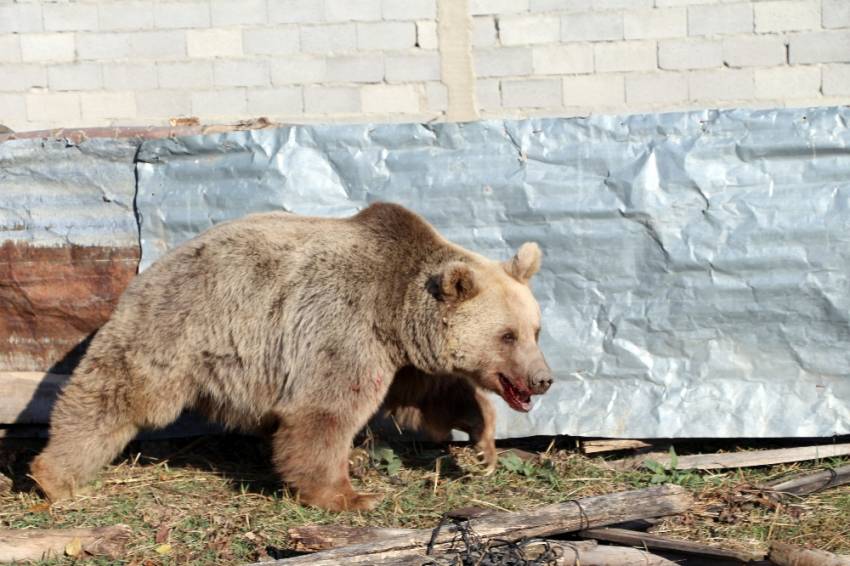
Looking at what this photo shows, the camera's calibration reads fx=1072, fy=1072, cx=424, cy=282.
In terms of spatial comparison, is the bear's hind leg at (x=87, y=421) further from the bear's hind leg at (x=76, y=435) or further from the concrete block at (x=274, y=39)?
the concrete block at (x=274, y=39)

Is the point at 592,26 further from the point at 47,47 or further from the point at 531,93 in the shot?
the point at 47,47

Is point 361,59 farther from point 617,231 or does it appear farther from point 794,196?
point 794,196

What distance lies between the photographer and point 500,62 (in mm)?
9617

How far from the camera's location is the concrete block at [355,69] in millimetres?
9617

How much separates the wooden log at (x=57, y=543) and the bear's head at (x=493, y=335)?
6.63 feet

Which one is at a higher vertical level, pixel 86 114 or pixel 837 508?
pixel 86 114

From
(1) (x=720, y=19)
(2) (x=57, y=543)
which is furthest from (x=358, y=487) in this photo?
(1) (x=720, y=19)

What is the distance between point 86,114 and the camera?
32.2ft

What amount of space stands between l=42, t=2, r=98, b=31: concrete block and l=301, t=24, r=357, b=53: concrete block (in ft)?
6.39

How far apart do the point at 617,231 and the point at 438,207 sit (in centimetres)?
114

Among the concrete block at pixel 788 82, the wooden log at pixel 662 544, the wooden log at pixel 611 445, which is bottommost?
the wooden log at pixel 662 544

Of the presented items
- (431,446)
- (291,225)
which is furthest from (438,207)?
(431,446)

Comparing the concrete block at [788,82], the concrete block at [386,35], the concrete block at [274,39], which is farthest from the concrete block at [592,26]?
the concrete block at [274,39]

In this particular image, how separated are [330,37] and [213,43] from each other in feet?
3.50
